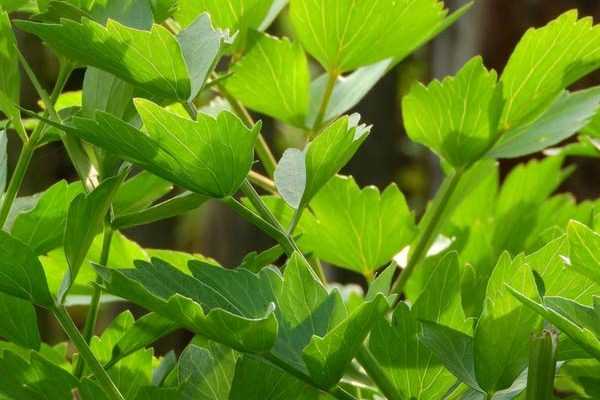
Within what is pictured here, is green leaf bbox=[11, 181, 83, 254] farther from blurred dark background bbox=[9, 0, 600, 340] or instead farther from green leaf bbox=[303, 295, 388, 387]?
blurred dark background bbox=[9, 0, 600, 340]

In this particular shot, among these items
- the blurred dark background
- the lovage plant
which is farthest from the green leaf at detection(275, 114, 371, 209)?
the blurred dark background

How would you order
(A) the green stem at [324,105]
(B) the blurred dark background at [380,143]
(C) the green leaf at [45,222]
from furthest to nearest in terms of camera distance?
(B) the blurred dark background at [380,143] → (A) the green stem at [324,105] → (C) the green leaf at [45,222]

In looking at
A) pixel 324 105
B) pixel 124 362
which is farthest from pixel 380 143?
pixel 124 362

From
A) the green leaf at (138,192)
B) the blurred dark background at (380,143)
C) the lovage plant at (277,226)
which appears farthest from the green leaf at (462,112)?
the blurred dark background at (380,143)

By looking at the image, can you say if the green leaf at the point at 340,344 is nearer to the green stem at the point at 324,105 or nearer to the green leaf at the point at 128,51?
the green leaf at the point at 128,51

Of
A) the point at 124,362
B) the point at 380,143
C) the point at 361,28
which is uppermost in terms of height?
the point at 361,28

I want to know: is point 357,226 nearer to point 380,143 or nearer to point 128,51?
point 128,51
